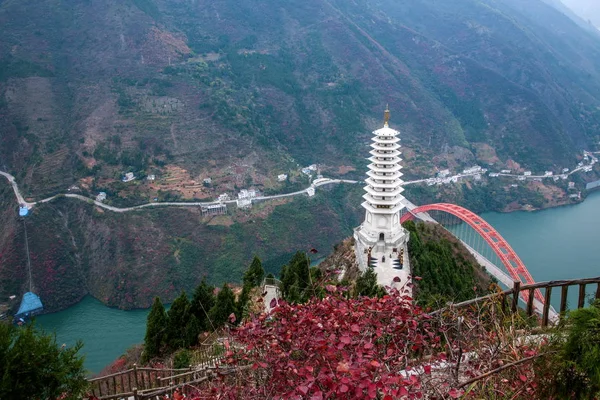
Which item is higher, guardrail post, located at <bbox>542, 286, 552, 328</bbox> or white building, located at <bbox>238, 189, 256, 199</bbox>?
white building, located at <bbox>238, 189, 256, 199</bbox>

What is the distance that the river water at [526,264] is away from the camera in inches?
1266

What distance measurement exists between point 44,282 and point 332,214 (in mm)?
27458

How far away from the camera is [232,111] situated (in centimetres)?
5966

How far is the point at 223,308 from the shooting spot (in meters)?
17.0

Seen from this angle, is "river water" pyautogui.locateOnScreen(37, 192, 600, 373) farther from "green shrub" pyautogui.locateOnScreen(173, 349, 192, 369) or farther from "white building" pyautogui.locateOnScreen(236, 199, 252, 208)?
"white building" pyautogui.locateOnScreen(236, 199, 252, 208)

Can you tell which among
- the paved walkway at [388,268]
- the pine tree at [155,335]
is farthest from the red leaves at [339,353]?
the paved walkway at [388,268]

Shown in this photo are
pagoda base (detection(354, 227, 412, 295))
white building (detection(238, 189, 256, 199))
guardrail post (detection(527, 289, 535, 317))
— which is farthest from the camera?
white building (detection(238, 189, 256, 199))

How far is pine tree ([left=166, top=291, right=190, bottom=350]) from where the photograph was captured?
16.6 meters

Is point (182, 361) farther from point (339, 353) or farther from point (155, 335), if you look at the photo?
point (339, 353)

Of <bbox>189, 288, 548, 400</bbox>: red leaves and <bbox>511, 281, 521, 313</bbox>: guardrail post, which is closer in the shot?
<bbox>189, 288, 548, 400</bbox>: red leaves

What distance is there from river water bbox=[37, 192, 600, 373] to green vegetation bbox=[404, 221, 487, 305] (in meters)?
9.29

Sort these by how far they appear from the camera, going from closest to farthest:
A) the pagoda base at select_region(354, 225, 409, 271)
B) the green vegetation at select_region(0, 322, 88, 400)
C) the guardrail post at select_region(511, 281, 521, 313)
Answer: the green vegetation at select_region(0, 322, 88, 400) → the guardrail post at select_region(511, 281, 521, 313) → the pagoda base at select_region(354, 225, 409, 271)

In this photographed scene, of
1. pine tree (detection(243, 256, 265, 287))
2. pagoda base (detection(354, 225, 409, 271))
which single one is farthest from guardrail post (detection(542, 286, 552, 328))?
pagoda base (detection(354, 225, 409, 271))

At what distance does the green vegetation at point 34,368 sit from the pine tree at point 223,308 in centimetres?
1012
